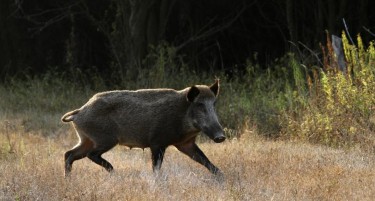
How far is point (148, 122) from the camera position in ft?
28.6

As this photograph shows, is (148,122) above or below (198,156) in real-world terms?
above

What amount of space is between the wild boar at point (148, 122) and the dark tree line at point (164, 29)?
7391 millimetres

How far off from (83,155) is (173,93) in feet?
4.15

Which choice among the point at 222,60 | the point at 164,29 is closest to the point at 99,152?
the point at 164,29

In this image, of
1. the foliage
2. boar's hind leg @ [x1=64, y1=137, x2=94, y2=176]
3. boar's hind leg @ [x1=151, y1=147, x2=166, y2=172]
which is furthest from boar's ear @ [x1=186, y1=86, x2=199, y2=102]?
the foliage

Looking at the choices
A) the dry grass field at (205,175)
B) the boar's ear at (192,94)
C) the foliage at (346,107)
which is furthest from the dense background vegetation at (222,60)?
the boar's ear at (192,94)

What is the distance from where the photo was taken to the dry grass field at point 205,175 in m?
7.32

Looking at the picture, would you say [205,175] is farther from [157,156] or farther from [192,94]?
[192,94]

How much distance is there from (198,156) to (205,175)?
0.29 m

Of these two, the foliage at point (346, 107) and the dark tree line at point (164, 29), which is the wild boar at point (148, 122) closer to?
the foliage at point (346, 107)

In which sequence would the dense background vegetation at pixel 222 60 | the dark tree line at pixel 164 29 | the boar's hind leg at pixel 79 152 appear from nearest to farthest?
the boar's hind leg at pixel 79 152 → the dense background vegetation at pixel 222 60 → the dark tree line at pixel 164 29

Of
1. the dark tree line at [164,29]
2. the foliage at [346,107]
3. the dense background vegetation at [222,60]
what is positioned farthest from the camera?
the dark tree line at [164,29]

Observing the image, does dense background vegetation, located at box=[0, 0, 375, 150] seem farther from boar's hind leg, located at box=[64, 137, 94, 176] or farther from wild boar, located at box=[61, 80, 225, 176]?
boar's hind leg, located at box=[64, 137, 94, 176]

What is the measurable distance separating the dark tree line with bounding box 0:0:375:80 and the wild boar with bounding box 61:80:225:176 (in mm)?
7391
